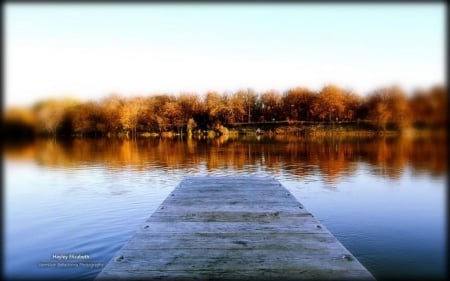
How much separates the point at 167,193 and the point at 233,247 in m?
11.0

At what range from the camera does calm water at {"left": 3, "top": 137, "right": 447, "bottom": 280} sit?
9461 millimetres

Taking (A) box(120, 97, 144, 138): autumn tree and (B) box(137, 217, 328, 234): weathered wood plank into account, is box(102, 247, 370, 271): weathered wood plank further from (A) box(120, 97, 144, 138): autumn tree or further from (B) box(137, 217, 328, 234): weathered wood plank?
(A) box(120, 97, 144, 138): autumn tree

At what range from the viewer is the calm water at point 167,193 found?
31.0 feet

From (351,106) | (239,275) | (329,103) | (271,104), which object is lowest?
(239,275)

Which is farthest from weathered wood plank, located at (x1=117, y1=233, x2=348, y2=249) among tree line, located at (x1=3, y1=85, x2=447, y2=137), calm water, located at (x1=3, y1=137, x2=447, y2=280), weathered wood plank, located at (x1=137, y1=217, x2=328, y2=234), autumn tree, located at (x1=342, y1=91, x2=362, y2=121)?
autumn tree, located at (x1=342, y1=91, x2=362, y2=121)

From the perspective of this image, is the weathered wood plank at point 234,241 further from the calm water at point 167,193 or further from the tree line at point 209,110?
the tree line at point 209,110

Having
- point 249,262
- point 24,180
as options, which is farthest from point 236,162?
point 249,262

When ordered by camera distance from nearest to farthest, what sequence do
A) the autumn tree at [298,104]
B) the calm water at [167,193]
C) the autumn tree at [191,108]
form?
the calm water at [167,193], the autumn tree at [298,104], the autumn tree at [191,108]

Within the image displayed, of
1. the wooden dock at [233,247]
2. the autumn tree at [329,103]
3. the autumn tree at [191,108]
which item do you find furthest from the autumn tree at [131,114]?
Result: the wooden dock at [233,247]

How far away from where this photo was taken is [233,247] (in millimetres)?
6859

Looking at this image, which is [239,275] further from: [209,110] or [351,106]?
[209,110]

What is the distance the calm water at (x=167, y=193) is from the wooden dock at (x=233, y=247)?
1.83m

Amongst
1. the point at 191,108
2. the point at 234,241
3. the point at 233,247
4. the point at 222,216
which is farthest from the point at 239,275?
the point at 191,108

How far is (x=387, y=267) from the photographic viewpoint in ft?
29.1
